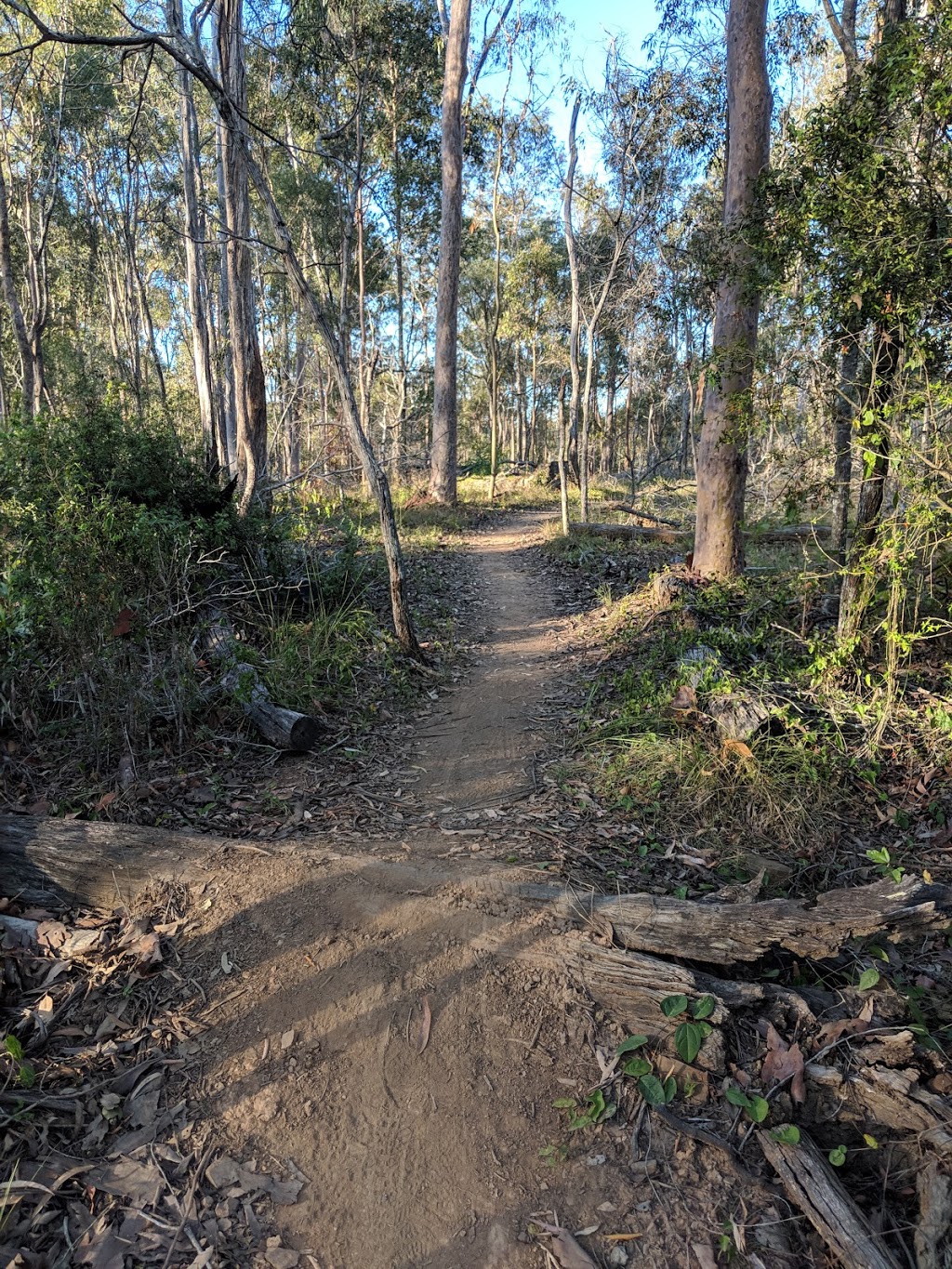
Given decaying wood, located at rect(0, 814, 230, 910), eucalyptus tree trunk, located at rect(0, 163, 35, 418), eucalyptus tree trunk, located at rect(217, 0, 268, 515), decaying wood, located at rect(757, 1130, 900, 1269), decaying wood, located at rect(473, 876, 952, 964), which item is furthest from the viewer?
eucalyptus tree trunk, located at rect(0, 163, 35, 418)

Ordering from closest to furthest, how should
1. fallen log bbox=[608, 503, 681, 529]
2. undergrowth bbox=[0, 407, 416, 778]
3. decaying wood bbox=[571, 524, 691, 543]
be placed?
undergrowth bbox=[0, 407, 416, 778] < decaying wood bbox=[571, 524, 691, 543] < fallen log bbox=[608, 503, 681, 529]

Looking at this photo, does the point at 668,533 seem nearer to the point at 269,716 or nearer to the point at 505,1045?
the point at 269,716

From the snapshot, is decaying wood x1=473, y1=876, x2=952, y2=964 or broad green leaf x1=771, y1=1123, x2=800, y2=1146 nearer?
broad green leaf x1=771, y1=1123, x2=800, y2=1146

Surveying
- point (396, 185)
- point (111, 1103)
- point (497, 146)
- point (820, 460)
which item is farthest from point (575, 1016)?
point (497, 146)

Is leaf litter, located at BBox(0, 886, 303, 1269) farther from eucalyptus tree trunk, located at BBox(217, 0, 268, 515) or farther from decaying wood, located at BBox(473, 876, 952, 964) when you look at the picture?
eucalyptus tree trunk, located at BBox(217, 0, 268, 515)

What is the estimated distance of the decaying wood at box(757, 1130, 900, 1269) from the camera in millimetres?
2197

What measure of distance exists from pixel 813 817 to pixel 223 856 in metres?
3.35

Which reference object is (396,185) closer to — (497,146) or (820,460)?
(497,146)

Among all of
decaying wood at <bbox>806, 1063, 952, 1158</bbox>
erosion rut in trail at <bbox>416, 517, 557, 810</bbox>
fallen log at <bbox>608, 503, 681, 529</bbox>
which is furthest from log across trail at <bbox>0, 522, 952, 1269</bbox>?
fallen log at <bbox>608, 503, 681, 529</bbox>

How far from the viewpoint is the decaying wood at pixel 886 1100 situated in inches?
98.7

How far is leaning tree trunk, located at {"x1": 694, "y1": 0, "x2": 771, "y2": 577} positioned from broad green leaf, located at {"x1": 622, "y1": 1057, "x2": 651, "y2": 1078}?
186 inches

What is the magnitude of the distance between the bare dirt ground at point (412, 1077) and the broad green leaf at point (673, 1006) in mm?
291

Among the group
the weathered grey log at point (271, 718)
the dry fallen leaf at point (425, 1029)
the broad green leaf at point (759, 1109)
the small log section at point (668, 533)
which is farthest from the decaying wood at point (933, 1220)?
the small log section at point (668, 533)

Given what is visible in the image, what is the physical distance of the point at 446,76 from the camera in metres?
15.5
